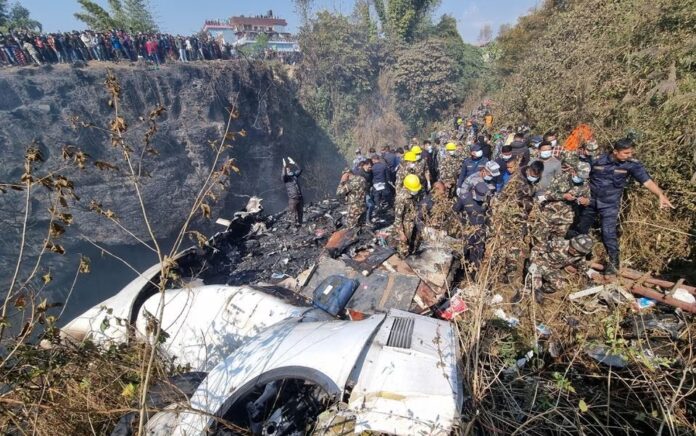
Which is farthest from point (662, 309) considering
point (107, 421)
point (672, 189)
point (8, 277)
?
point (8, 277)

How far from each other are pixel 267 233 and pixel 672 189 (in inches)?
295

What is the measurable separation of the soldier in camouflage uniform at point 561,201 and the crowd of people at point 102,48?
659 inches

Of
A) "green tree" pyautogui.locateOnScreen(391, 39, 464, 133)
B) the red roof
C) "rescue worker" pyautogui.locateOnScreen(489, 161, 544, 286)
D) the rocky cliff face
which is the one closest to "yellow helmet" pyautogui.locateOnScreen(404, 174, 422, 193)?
"rescue worker" pyautogui.locateOnScreen(489, 161, 544, 286)

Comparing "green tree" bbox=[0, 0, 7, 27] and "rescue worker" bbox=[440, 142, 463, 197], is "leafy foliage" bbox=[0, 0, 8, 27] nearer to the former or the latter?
"green tree" bbox=[0, 0, 7, 27]

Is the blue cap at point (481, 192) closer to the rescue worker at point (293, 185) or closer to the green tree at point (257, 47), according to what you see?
the rescue worker at point (293, 185)

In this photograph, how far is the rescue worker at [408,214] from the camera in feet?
18.0

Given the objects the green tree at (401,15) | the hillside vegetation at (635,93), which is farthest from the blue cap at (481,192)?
the green tree at (401,15)

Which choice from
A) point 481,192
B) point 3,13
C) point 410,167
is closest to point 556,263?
point 481,192

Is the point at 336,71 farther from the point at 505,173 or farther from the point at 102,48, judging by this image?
the point at 505,173

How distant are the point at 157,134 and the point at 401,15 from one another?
17.2 metres

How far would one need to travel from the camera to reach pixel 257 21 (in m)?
34.1

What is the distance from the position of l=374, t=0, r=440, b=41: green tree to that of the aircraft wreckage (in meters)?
21.7

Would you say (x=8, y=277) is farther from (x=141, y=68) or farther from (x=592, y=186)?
(x=592, y=186)

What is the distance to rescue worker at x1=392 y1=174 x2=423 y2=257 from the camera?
Result: 5492mm
